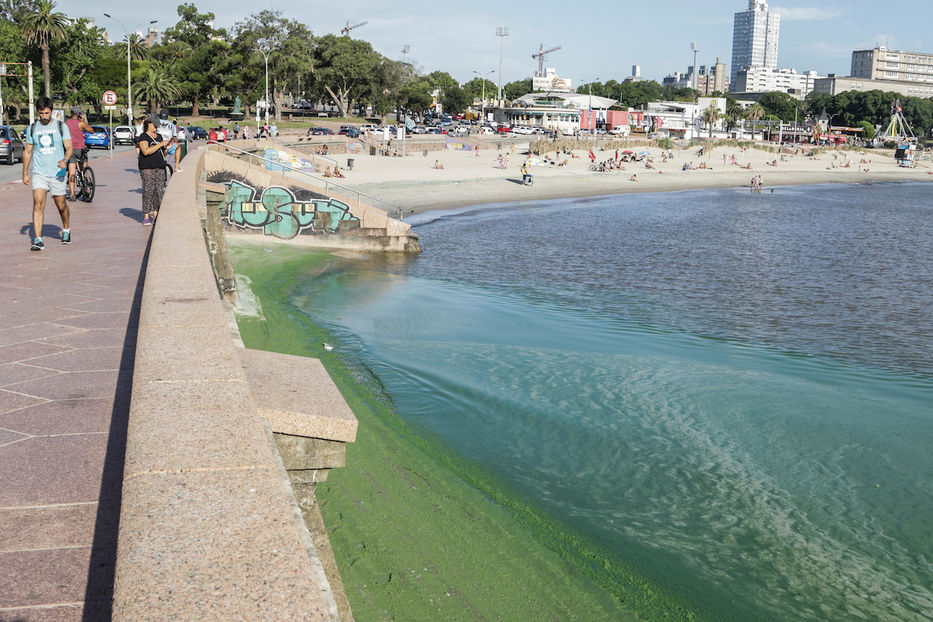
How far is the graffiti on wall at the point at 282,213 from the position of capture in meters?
18.8

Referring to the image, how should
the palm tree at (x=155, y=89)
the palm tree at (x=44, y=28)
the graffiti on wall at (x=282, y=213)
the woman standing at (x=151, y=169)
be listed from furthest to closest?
the palm tree at (x=155, y=89)
the palm tree at (x=44, y=28)
the graffiti on wall at (x=282, y=213)
the woman standing at (x=151, y=169)

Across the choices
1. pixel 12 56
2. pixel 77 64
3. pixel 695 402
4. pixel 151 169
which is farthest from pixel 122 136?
pixel 695 402

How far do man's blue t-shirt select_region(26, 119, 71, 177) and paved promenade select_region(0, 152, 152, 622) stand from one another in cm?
111

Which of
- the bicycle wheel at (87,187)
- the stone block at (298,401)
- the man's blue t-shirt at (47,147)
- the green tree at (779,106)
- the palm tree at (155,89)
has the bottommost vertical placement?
the stone block at (298,401)

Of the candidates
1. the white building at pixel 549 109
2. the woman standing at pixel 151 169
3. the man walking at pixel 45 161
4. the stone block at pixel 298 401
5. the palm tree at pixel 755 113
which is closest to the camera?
the stone block at pixel 298 401

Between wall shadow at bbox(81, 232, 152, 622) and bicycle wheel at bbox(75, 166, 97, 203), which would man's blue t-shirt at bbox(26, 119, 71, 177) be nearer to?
bicycle wheel at bbox(75, 166, 97, 203)

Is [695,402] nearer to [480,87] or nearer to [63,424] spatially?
[63,424]

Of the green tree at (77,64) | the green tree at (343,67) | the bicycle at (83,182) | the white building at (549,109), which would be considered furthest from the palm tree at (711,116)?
the bicycle at (83,182)

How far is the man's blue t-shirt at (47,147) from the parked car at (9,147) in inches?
825

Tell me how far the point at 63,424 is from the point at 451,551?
8.24 feet

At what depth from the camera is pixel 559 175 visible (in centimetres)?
5466

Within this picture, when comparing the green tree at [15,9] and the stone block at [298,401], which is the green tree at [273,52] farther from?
the stone block at [298,401]

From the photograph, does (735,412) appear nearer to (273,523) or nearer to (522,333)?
(522,333)

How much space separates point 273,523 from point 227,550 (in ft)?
0.57
